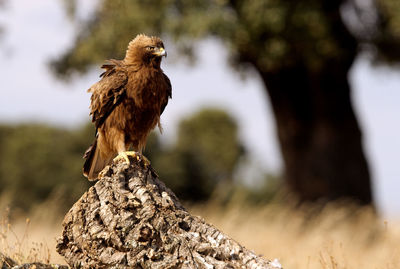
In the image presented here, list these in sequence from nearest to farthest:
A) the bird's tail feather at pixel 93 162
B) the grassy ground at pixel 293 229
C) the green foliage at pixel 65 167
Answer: the bird's tail feather at pixel 93 162
the grassy ground at pixel 293 229
the green foliage at pixel 65 167

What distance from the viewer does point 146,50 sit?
5.04 meters

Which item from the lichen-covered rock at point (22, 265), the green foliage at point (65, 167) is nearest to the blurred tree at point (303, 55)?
the green foliage at point (65, 167)

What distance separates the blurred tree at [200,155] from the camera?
55.0 feet

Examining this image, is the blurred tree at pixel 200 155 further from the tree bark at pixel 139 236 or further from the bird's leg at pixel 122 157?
the tree bark at pixel 139 236

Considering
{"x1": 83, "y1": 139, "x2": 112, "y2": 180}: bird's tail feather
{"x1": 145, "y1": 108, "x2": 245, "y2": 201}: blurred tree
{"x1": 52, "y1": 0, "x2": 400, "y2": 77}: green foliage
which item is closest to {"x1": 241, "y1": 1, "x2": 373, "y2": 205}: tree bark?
{"x1": 52, "y1": 0, "x2": 400, "y2": 77}: green foliage

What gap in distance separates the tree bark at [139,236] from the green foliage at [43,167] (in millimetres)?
11537

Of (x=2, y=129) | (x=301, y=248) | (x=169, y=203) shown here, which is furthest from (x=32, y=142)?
(x=169, y=203)

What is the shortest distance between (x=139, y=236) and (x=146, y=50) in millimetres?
1881

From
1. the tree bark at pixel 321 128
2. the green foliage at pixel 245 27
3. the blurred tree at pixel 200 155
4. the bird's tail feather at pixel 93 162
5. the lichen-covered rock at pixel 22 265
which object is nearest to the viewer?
the lichen-covered rock at pixel 22 265

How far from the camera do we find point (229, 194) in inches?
750

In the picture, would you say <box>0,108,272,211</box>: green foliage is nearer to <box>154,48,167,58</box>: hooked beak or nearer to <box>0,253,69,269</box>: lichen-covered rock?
<box>0,253,69,269</box>: lichen-covered rock

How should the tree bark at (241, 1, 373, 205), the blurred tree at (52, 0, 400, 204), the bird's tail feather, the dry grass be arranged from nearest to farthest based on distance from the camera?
the bird's tail feather
the dry grass
the blurred tree at (52, 0, 400, 204)
the tree bark at (241, 1, 373, 205)

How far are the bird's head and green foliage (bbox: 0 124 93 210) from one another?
1090 centimetres

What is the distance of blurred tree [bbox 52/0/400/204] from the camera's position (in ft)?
38.9
